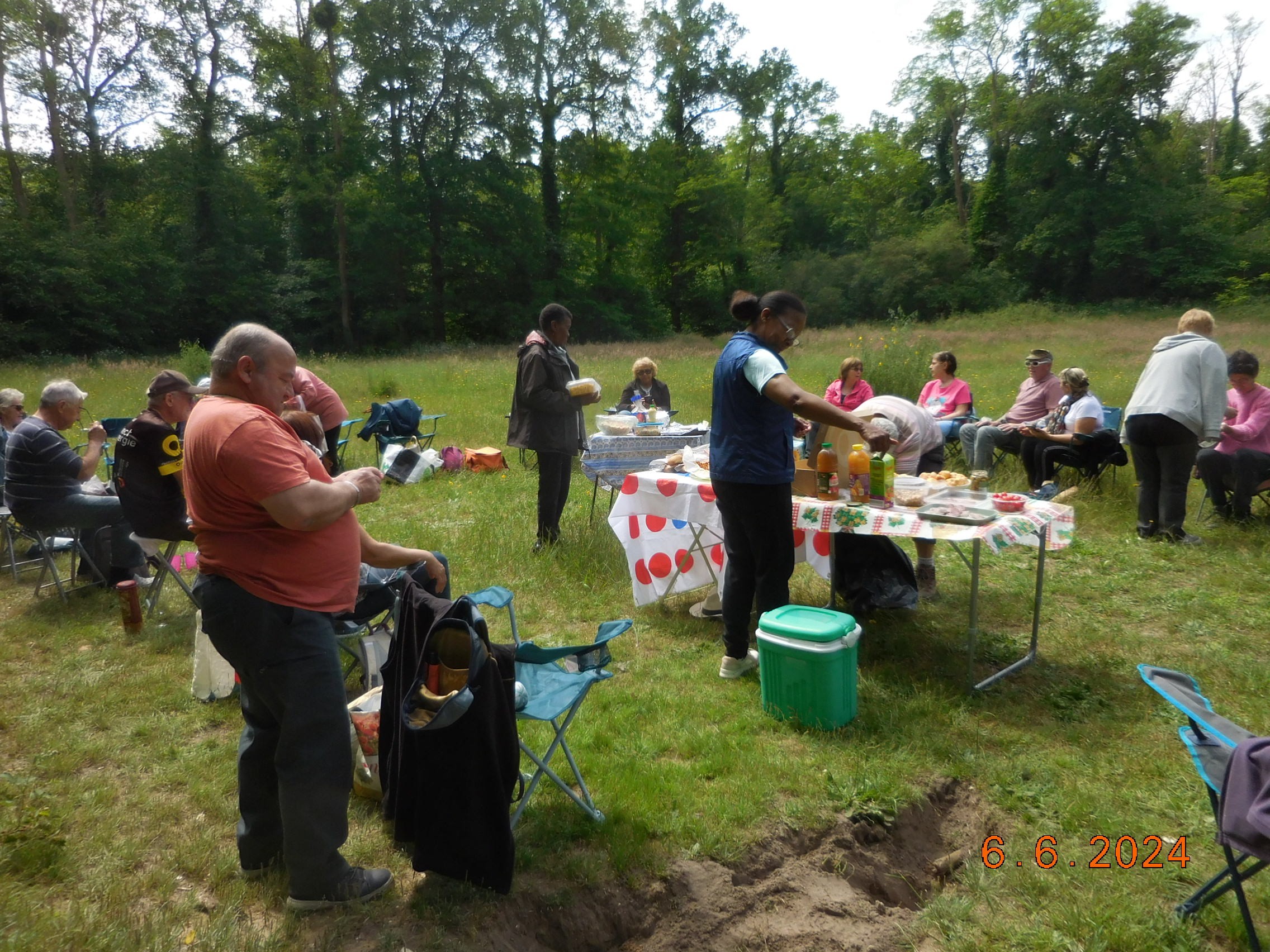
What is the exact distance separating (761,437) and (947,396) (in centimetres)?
591

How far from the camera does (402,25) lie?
30.8 m

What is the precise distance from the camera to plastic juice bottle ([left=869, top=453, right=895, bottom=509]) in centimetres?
367

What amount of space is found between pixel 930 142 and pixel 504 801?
46583mm

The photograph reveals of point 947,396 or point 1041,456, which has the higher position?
point 947,396

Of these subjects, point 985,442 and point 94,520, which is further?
point 985,442

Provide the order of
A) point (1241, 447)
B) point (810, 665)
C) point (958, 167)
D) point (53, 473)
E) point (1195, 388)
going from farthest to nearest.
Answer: point (958, 167) < point (1241, 447) < point (1195, 388) < point (53, 473) < point (810, 665)

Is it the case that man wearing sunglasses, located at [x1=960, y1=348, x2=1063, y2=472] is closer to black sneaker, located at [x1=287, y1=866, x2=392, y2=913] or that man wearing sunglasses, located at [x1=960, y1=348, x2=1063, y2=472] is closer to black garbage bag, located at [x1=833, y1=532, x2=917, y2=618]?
black garbage bag, located at [x1=833, y1=532, x2=917, y2=618]

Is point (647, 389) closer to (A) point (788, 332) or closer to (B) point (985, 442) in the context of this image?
(B) point (985, 442)

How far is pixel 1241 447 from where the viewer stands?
594cm

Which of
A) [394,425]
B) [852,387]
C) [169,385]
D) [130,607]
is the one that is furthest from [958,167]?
[130,607]

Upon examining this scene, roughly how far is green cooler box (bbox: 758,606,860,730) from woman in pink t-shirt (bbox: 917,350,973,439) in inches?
214

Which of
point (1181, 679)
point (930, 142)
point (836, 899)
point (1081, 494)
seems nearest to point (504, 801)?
point (836, 899)

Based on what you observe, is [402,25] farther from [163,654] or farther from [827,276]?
[163,654]

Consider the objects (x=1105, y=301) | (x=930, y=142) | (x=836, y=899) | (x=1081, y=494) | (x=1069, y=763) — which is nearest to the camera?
(x=836, y=899)
